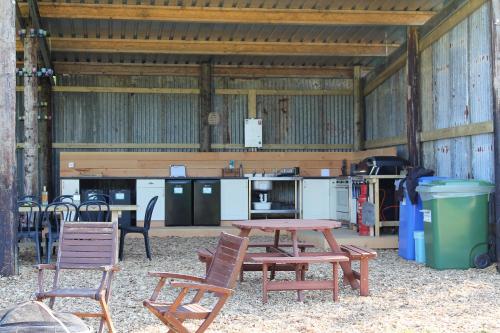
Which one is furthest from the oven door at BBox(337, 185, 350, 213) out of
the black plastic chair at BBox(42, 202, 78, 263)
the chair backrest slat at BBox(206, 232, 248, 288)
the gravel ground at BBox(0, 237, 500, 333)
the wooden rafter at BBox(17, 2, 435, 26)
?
the chair backrest slat at BBox(206, 232, 248, 288)

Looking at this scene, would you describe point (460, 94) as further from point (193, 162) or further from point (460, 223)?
point (193, 162)

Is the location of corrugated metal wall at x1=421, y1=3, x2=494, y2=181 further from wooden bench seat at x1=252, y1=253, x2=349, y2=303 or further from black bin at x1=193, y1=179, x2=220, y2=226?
black bin at x1=193, y1=179, x2=220, y2=226

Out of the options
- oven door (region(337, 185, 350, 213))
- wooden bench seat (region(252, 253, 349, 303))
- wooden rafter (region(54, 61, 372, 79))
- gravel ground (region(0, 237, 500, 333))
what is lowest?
gravel ground (region(0, 237, 500, 333))

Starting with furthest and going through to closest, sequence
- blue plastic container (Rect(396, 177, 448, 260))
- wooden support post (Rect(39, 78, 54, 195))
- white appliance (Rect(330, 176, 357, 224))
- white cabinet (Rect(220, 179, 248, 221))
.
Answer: wooden support post (Rect(39, 78, 54, 195)) < white cabinet (Rect(220, 179, 248, 221)) < white appliance (Rect(330, 176, 357, 224)) < blue plastic container (Rect(396, 177, 448, 260))

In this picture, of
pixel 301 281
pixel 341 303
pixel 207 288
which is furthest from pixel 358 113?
pixel 207 288

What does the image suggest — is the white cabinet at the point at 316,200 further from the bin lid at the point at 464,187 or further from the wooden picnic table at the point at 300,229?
the wooden picnic table at the point at 300,229

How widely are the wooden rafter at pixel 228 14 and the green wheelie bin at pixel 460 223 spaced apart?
4.08 meters

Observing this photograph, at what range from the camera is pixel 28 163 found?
11.9 m

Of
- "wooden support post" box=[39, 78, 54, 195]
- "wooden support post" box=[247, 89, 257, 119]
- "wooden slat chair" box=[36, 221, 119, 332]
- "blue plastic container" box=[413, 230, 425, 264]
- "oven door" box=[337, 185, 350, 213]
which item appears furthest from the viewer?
"wooden support post" box=[247, 89, 257, 119]

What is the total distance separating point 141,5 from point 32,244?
4350 millimetres

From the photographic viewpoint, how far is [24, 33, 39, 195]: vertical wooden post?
11.5 m

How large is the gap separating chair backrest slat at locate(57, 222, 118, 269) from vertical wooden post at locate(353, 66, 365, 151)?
11.3 metres

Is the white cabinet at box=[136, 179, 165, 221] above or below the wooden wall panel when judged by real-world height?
below

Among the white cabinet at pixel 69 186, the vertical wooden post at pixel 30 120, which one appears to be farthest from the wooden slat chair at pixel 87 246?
the white cabinet at pixel 69 186
